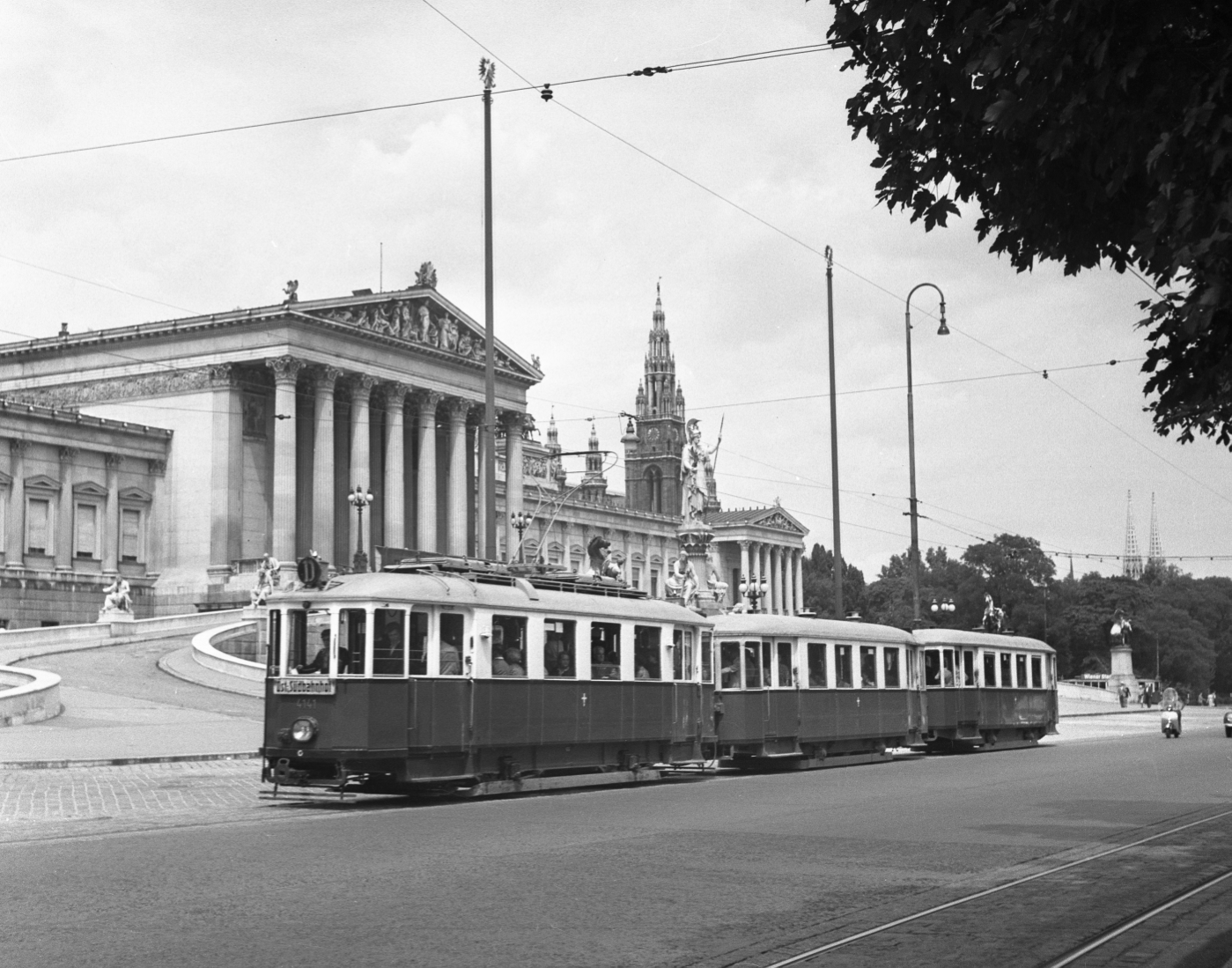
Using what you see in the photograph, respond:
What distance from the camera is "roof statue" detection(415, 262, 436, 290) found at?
293ft

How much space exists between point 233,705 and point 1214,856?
3243cm

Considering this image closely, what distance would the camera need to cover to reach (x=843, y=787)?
2491 centimetres

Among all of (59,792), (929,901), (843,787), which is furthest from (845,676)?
(929,901)

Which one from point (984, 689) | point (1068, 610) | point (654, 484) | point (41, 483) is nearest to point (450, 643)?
point (984, 689)

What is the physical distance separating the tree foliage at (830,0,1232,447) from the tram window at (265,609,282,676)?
13.8m

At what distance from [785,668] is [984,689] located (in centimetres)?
1107

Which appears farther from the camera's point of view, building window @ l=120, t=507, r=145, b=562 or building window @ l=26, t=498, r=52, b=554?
building window @ l=120, t=507, r=145, b=562

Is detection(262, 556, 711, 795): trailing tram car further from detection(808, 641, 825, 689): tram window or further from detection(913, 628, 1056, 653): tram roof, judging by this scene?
detection(913, 628, 1056, 653): tram roof

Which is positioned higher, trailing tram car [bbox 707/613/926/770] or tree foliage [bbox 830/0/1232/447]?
tree foliage [bbox 830/0/1232/447]

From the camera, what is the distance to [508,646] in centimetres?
2348

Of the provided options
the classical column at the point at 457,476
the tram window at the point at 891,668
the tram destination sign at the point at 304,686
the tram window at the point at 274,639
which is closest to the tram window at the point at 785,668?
the tram window at the point at 891,668

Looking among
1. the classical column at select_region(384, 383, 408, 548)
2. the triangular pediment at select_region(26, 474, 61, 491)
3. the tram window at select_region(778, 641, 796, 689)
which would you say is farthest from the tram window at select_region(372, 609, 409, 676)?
the classical column at select_region(384, 383, 408, 548)

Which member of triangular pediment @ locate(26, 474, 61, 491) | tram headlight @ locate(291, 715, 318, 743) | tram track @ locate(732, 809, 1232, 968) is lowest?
tram track @ locate(732, 809, 1232, 968)

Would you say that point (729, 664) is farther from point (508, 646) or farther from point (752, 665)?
point (508, 646)
